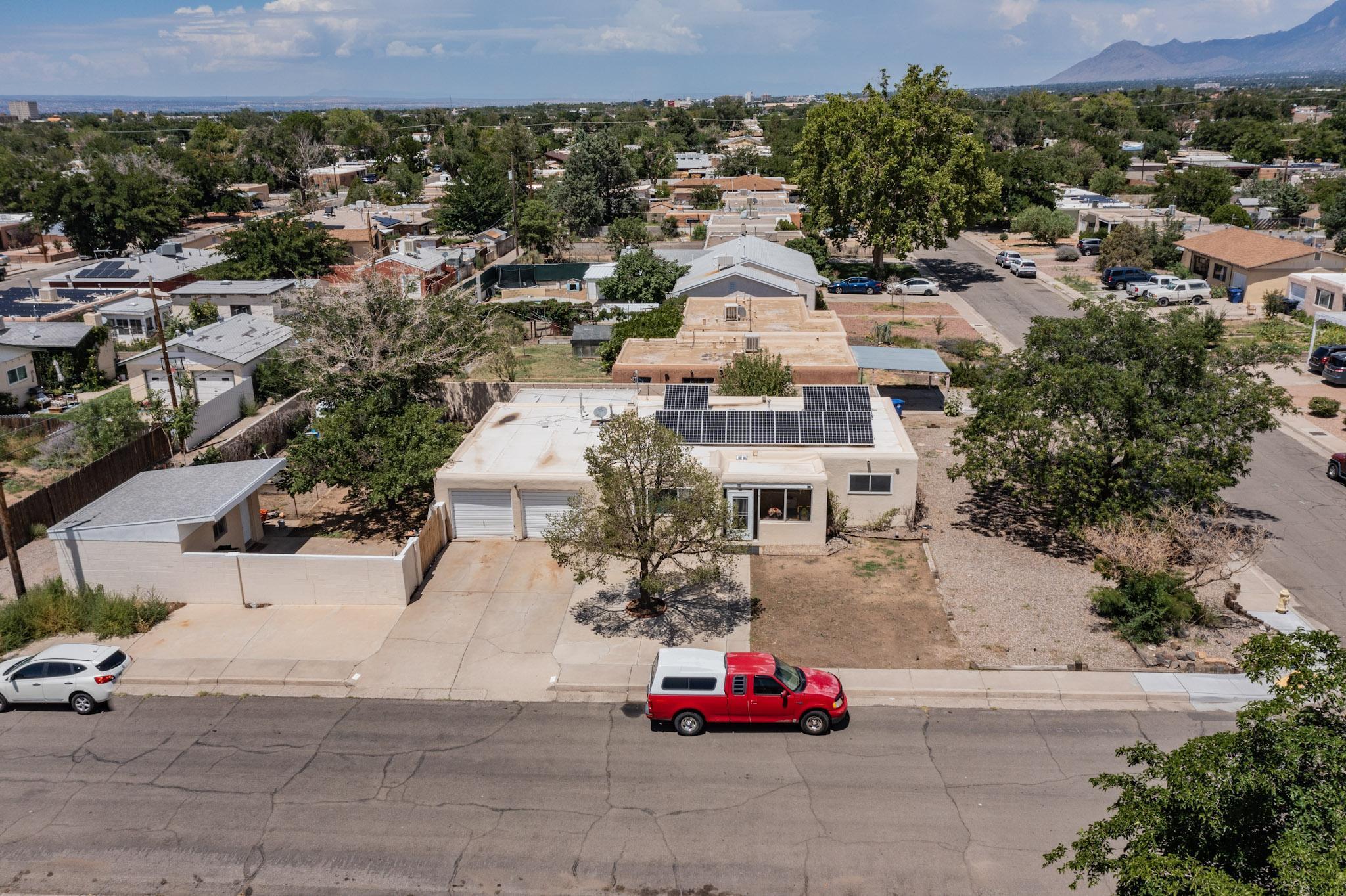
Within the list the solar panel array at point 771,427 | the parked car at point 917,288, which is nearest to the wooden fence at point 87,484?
the solar panel array at point 771,427

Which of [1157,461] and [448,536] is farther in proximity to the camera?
[448,536]

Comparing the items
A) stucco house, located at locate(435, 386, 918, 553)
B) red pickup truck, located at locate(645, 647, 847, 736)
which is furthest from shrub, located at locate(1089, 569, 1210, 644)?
red pickup truck, located at locate(645, 647, 847, 736)

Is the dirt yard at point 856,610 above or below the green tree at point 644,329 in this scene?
below

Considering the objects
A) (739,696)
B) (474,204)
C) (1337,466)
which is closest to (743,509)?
(739,696)

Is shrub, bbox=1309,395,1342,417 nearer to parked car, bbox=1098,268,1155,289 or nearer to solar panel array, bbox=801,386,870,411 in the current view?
solar panel array, bbox=801,386,870,411

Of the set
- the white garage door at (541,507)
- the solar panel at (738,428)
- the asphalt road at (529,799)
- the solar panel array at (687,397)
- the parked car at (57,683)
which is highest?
the solar panel array at (687,397)

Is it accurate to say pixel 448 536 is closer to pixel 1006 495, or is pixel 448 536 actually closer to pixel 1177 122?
pixel 1006 495

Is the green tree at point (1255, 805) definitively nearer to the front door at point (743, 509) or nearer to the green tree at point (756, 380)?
the front door at point (743, 509)

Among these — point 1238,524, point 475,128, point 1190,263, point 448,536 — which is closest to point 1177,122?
point 475,128
